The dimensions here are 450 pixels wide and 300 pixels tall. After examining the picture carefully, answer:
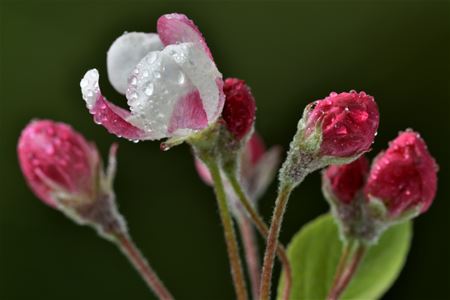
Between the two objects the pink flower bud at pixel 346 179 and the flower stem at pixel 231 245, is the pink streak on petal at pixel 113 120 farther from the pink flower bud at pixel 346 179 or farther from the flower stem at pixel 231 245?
the pink flower bud at pixel 346 179

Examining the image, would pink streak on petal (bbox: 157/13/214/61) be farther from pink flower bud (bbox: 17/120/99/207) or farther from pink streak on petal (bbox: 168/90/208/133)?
pink flower bud (bbox: 17/120/99/207)

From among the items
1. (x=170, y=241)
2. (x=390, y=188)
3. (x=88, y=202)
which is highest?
(x=88, y=202)

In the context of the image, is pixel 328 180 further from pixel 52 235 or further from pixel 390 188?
pixel 52 235

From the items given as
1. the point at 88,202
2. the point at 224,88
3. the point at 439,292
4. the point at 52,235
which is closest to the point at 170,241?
the point at 52,235

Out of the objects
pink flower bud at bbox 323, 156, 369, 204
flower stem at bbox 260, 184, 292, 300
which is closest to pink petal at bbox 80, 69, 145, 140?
flower stem at bbox 260, 184, 292, 300

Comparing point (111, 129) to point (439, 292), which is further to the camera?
point (439, 292)

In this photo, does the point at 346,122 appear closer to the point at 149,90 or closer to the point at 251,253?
the point at 149,90
